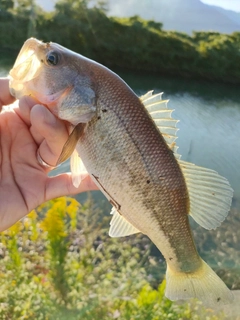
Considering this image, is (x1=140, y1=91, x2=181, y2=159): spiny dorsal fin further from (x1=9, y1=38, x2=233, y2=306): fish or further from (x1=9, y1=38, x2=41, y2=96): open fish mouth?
(x1=9, y1=38, x2=41, y2=96): open fish mouth

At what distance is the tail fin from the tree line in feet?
49.4

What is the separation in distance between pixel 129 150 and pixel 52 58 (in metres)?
0.48

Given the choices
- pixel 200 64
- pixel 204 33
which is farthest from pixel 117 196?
pixel 204 33

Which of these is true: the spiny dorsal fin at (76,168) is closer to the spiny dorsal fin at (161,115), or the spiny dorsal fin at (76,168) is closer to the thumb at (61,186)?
the thumb at (61,186)

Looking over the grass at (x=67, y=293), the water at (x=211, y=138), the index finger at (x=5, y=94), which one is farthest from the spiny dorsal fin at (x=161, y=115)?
the water at (x=211, y=138)

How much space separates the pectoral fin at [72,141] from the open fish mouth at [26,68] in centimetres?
28

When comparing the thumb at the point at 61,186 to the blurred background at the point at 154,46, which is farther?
the blurred background at the point at 154,46

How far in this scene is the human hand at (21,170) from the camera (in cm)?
166

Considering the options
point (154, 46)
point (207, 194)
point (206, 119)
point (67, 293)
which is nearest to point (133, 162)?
point (207, 194)

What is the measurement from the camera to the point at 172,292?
153cm

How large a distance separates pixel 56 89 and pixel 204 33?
1635 centimetres

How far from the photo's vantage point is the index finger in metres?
1.60

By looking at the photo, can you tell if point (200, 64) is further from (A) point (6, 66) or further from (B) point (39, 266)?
(B) point (39, 266)

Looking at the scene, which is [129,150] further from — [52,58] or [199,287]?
[199,287]
